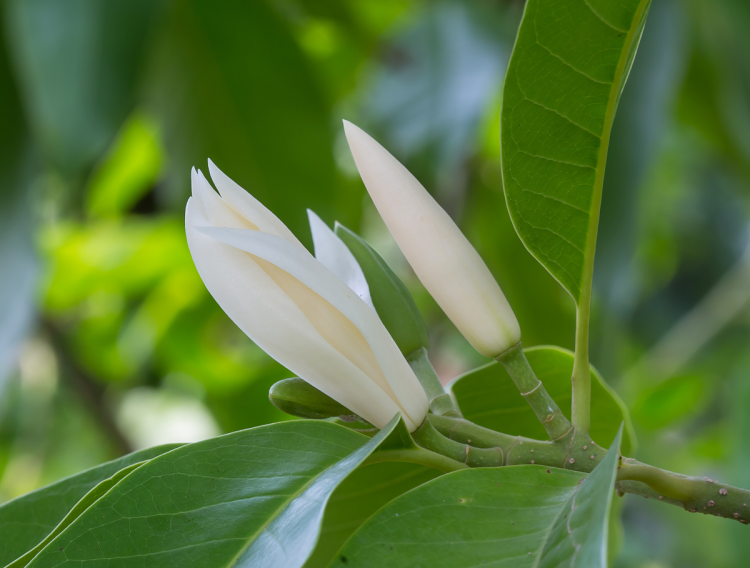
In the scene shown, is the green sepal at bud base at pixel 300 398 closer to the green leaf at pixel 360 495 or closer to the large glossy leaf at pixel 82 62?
the green leaf at pixel 360 495

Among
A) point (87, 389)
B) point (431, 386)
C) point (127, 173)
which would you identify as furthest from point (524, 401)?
point (127, 173)

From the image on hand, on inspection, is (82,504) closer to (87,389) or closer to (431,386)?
(431,386)

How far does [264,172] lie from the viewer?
124 cm

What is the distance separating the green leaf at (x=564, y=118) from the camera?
0.29 metres

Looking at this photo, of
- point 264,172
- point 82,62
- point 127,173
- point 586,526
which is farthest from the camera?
point 127,173

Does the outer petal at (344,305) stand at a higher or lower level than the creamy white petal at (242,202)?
lower

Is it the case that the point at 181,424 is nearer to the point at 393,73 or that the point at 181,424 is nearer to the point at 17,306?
the point at 17,306

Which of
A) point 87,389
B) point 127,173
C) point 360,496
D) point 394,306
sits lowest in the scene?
point 87,389

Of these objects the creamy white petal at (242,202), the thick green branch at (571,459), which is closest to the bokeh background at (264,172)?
the thick green branch at (571,459)

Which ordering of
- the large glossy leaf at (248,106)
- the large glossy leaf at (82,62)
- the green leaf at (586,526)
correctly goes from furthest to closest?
the large glossy leaf at (248,106), the large glossy leaf at (82,62), the green leaf at (586,526)

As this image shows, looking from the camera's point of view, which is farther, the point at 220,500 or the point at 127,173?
the point at 127,173

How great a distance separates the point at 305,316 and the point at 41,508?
20cm

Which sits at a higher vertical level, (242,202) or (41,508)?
(242,202)

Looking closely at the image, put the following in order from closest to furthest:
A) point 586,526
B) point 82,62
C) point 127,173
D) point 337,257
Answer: point 586,526 → point 337,257 → point 82,62 → point 127,173
